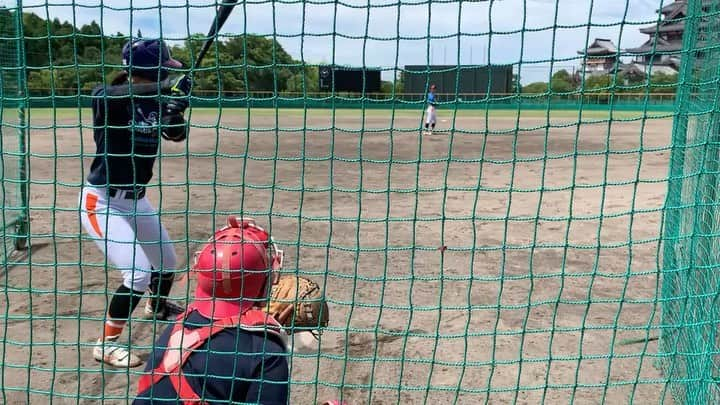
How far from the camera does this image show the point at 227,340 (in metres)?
2.07

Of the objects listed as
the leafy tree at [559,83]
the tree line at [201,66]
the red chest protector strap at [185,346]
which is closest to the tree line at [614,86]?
the leafy tree at [559,83]

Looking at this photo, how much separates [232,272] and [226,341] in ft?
0.73

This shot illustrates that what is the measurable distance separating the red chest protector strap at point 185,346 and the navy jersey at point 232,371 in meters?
0.02

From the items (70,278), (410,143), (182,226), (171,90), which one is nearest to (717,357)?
(171,90)

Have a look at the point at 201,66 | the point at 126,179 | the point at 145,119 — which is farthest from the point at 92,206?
the point at 201,66

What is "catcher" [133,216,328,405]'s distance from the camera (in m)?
1.99

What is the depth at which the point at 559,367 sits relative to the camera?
12.6ft

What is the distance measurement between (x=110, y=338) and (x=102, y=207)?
810 millimetres

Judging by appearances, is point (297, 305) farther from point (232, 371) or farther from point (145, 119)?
point (145, 119)

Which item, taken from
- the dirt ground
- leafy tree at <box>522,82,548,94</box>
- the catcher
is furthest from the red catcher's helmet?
leafy tree at <box>522,82,548,94</box>

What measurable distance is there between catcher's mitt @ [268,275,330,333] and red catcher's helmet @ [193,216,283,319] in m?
0.40

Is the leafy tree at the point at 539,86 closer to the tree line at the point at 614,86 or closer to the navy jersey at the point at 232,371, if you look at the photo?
the tree line at the point at 614,86

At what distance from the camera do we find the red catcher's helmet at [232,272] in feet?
6.82

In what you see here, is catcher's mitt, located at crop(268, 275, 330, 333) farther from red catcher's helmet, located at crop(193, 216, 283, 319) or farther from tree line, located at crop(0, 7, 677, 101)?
tree line, located at crop(0, 7, 677, 101)
